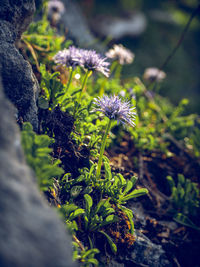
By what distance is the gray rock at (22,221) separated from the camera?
95cm

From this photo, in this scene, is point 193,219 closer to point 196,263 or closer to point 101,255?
point 196,263

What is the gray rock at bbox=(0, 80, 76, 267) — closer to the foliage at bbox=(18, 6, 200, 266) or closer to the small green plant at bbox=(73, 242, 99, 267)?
the foliage at bbox=(18, 6, 200, 266)

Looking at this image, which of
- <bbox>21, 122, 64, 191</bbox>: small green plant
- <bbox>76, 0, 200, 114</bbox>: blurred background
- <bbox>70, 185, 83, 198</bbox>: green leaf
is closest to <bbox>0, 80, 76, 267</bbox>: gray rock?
<bbox>21, 122, 64, 191</bbox>: small green plant

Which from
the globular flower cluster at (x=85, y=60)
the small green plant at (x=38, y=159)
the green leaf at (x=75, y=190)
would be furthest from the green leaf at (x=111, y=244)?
the globular flower cluster at (x=85, y=60)

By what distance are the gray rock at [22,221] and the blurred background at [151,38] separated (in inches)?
267

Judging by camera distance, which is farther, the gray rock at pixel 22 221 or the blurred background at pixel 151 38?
the blurred background at pixel 151 38

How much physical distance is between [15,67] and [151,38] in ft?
33.0

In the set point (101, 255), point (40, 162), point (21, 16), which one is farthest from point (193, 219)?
point (21, 16)

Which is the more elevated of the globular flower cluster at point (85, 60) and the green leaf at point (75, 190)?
the globular flower cluster at point (85, 60)

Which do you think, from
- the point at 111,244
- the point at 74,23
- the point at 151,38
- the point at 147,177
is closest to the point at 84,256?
the point at 111,244

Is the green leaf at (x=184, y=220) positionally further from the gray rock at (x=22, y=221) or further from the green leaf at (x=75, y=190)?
the gray rock at (x=22, y=221)

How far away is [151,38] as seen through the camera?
35.0 feet

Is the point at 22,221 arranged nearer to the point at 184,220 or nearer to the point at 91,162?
the point at 91,162

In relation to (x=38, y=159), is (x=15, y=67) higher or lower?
higher
